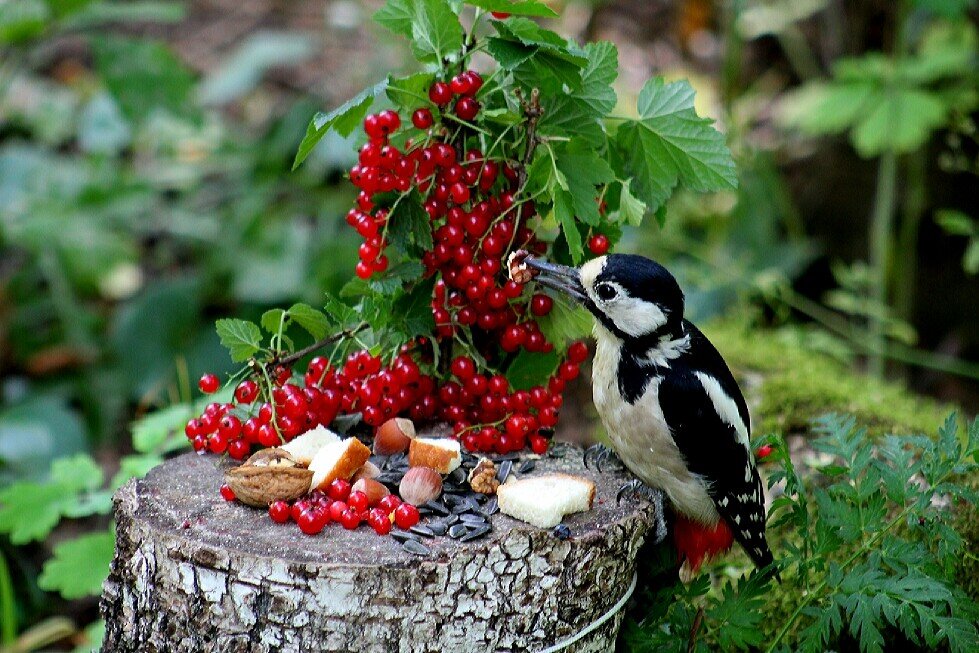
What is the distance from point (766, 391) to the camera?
3322mm

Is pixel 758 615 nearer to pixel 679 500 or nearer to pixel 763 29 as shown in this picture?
pixel 679 500

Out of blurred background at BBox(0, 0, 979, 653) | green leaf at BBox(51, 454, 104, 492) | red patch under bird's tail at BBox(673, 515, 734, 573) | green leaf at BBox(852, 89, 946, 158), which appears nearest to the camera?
red patch under bird's tail at BBox(673, 515, 734, 573)

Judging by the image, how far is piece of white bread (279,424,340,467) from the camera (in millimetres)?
2072

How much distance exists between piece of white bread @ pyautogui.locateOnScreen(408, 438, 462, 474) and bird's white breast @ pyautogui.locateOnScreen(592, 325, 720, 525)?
37 centimetres

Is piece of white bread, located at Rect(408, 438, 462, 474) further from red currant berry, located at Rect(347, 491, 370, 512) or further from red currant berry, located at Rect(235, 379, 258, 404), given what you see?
red currant berry, located at Rect(235, 379, 258, 404)

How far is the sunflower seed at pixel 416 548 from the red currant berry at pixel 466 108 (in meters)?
0.84

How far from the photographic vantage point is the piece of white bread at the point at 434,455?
205 centimetres

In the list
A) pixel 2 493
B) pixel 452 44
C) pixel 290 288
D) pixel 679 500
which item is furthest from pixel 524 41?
pixel 290 288

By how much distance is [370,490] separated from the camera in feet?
6.44

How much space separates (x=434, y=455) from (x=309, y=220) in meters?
3.53

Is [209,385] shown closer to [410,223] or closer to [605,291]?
[410,223]

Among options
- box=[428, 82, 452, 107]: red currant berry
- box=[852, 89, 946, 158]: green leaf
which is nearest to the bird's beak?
box=[428, 82, 452, 107]: red currant berry

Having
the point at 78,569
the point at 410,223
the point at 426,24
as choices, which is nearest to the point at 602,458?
the point at 410,223

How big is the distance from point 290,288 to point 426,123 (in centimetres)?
242
